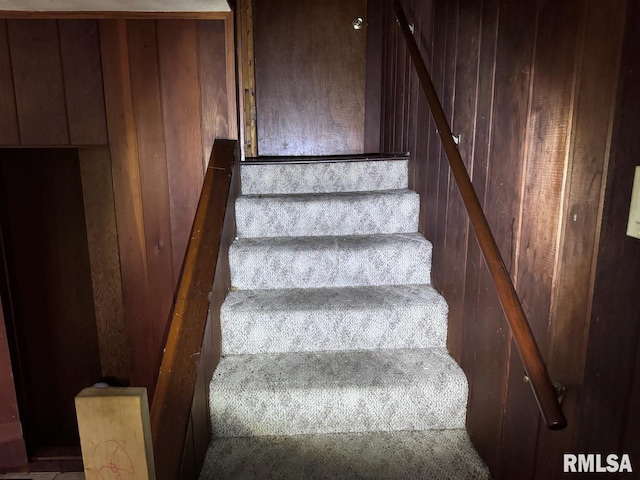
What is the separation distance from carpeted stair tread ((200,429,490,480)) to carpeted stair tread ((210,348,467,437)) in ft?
0.11

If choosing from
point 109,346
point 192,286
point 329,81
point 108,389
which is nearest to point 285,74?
point 329,81

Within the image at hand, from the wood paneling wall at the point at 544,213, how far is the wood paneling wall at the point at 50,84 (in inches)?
A: 61.5

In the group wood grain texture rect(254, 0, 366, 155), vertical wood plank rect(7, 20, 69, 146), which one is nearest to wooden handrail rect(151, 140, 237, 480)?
vertical wood plank rect(7, 20, 69, 146)

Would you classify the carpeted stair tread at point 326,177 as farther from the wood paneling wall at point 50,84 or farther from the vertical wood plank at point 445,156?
the wood paneling wall at point 50,84

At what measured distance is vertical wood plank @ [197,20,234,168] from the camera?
201 cm

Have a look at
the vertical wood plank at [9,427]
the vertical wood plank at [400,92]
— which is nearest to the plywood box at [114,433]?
the vertical wood plank at [400,92]

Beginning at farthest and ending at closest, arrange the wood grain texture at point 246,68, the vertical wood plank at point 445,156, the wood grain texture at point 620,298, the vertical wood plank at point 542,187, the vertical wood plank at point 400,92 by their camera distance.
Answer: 1. the vertical wood plank at point 400,92
2. the wood grain texture at point 246,68
3. the vertical wood plank at point 445,156
4. the vertical wood plank at point 542,187
5. the wood grain texture at point 620,298

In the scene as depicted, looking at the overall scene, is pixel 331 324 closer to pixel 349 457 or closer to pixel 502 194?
pixel 349 457

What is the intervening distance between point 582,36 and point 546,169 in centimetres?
28

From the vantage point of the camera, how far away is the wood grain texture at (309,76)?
3.27 m

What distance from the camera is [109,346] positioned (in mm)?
2777

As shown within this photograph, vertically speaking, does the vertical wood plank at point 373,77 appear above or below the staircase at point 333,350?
above

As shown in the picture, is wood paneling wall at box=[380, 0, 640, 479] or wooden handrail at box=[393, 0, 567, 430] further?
wooden handrail at box=[393, 0, 567, 430]

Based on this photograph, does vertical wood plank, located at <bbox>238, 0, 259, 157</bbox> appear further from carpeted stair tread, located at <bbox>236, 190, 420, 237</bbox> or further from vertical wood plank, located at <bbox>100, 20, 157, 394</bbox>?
vertical wood plank, located at <bbox>100, 20, 157, 394</bbox>
